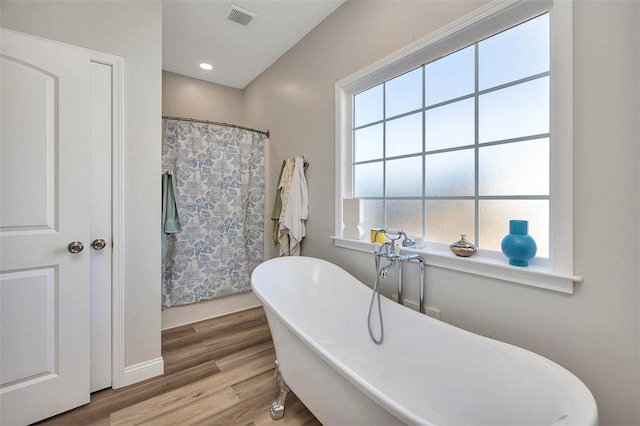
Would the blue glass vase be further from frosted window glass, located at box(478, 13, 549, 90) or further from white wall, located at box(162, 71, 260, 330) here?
white wall, located at box(162, 71, 260, 330)

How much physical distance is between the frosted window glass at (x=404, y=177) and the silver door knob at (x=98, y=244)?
72.7 inches

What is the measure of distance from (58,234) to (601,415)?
2.59 meters

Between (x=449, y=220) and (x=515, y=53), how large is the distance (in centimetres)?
90

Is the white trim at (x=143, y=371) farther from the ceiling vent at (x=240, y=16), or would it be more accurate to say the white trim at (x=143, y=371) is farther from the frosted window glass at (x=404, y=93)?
the ceiling vent at (x=240, y=16)

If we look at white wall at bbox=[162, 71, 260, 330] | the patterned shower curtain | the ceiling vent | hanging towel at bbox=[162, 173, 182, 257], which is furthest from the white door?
the ceiling vent

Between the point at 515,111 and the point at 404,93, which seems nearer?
the point at 515,111

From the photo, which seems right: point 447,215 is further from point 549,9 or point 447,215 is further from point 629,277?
point 549,9

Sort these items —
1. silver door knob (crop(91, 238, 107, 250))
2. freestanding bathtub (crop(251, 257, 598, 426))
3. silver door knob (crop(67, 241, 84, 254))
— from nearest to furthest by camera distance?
freestanding bathtub (crop(251, 257, 598, 426)), silver door knob (crop(67, 241, 84, 254)), silver door knob (crop(91, 238, 107, 250))

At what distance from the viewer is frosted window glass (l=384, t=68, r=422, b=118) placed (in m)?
1.72

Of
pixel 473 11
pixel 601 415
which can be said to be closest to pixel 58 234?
pixel 473 11

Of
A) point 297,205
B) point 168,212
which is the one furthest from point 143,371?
point 297,205

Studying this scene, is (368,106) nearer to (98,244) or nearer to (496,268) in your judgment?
(496,268)

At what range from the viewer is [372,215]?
2021 mm

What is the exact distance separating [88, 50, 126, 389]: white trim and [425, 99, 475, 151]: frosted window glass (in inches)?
75.1
